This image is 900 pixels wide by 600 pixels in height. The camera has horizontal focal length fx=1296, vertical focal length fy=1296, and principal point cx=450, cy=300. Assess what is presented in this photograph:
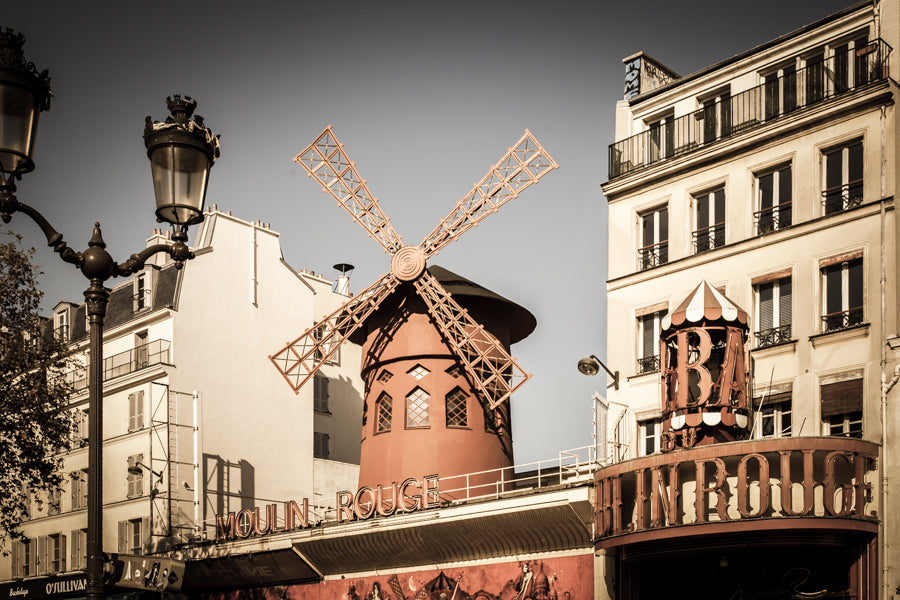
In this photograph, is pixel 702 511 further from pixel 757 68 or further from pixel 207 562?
pixel 207 562

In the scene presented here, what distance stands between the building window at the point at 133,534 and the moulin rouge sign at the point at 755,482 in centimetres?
1501

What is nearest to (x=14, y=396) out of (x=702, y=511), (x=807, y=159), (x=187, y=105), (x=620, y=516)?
(x=620, y=516)

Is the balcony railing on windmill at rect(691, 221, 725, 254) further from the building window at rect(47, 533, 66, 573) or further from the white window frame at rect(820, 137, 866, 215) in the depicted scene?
the building window at rect(47, 533, 66, 573)

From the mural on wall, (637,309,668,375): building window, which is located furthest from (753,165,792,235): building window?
the mural on wall

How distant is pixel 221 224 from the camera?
33.6 m

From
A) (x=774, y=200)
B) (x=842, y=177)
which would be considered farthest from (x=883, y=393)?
(x=774, y=200)

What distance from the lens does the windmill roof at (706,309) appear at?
18625mm

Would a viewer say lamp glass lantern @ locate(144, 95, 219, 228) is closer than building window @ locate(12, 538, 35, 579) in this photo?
Yes

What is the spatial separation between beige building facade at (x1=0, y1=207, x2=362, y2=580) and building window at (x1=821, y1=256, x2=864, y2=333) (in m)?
16.6

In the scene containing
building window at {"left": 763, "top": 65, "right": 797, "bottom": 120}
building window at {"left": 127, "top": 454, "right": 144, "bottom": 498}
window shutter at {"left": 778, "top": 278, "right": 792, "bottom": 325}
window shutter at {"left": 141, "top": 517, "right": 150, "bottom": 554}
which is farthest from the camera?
building window at {"left": 127, "top": 454, "right": 144, "bottom": 498}

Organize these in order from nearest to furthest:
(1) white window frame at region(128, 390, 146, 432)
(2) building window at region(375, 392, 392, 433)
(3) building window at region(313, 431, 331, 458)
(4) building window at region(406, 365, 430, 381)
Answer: (4) building window at region(406, 365, 430, 381)
(2) building window at region(375, 392, 392, 433)
(1) white window frame at region(128, 390, 146, 432)
(3) building window at region(313, 431, 331, 458)

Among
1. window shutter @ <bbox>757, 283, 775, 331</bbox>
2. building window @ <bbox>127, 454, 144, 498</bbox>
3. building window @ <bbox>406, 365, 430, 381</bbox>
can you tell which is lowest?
building window @ <bbox>127, 454, 144, 498</bbox>

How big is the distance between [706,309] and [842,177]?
313 centimetres

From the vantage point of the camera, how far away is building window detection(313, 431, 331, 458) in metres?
35.5
